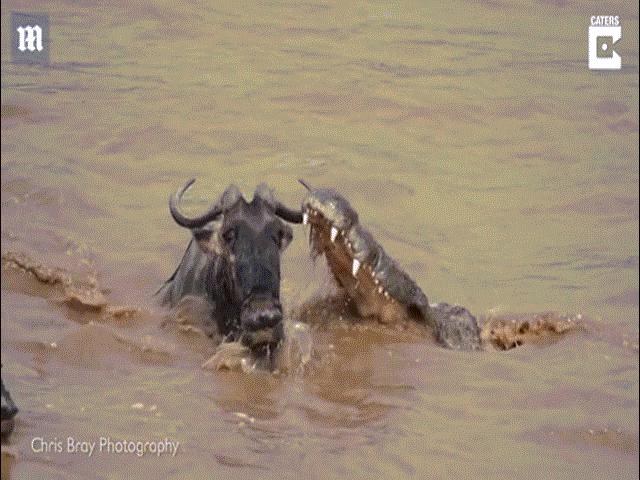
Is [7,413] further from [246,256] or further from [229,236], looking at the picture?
[229,236]

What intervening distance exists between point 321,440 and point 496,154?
6769 mm

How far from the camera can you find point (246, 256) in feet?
36.1

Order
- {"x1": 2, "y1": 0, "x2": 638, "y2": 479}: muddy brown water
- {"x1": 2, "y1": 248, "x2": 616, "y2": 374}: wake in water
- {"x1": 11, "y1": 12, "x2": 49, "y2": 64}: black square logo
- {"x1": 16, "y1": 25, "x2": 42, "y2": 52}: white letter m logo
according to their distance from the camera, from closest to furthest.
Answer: {"x1": 2, "y1": 0, "x2": 638, "y2": 479}: muddy brown water
{"x1": 2, "y1": 248, "x2": 616, "y2": 374}: wake in water
{"x1": 16, "y1": 25, "x2": 42, "y2": 52}: white letter m logo
{"x1": 11, "y1": 12, "x2": 49, "y2": 64}: black square logo

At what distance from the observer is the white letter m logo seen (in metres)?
15.1

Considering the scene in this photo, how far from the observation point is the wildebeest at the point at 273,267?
10703mm

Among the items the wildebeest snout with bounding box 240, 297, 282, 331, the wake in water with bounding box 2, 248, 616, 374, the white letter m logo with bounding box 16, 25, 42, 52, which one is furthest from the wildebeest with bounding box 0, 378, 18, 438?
the white letter m logo with bounding box 16, 25, 42, 52

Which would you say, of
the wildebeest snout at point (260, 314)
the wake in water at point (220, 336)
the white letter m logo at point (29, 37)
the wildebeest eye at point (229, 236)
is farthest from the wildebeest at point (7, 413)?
the white letter m logo at point (29, 37)

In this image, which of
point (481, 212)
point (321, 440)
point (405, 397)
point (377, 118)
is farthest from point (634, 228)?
point (321, 440)

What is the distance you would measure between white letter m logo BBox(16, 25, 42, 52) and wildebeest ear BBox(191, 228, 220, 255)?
427 centimetres

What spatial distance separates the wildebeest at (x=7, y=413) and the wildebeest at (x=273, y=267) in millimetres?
2224

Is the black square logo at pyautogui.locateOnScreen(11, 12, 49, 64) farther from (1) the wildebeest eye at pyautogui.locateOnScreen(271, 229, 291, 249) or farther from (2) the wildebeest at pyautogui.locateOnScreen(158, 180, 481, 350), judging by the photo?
(1) the wildebeest eye at pyautogui.locateOnScreen(271, 229, 291, 249)

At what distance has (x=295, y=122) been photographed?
1620 centimetres

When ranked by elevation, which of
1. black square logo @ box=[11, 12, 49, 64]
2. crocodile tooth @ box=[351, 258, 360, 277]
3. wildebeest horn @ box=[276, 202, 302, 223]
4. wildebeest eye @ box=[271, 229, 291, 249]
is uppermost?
black square logo @ box=[11, 12, 49, 64]

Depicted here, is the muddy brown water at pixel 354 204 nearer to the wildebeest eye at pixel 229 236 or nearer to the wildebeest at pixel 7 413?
the wildebeest at pixel 7 413
